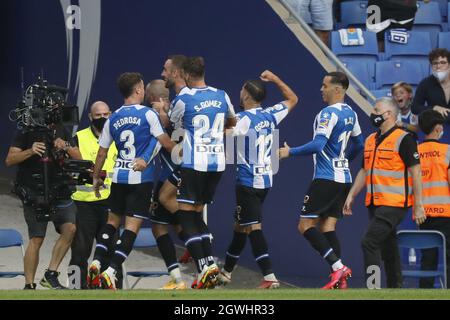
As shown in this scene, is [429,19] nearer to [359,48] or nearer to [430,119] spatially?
[359,48]

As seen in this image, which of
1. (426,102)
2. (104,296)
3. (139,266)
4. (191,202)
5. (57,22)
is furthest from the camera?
(57,22)

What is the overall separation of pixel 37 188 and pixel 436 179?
4.08 m

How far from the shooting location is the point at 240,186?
13305 millimetres

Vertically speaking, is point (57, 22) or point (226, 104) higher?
point (57, 22)

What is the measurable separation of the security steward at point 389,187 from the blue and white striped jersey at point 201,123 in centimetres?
161

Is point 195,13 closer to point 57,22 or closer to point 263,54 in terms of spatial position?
point 263,54

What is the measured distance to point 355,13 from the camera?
17.0m

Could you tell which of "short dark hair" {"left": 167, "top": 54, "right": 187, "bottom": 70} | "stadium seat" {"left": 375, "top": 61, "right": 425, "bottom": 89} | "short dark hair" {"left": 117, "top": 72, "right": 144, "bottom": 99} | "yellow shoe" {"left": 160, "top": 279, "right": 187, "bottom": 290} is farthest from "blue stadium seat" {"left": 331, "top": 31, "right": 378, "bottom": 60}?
"yellow shoe" {"left": 160, "top": 279, "right": 187, "bottom": 290}

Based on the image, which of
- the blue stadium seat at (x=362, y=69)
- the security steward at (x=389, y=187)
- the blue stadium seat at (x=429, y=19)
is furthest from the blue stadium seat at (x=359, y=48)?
the security steward at (x=389, y=187)

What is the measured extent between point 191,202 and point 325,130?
1.55 meters

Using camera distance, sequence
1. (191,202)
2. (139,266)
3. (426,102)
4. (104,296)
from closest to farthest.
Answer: (104,296), (191,202), (426,102), (139,266)

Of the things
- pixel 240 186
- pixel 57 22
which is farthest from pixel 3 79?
pixel 240 186

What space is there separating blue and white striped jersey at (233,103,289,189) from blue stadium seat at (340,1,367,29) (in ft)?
13.1

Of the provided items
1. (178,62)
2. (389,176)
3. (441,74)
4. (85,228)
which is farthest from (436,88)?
(85,228)
